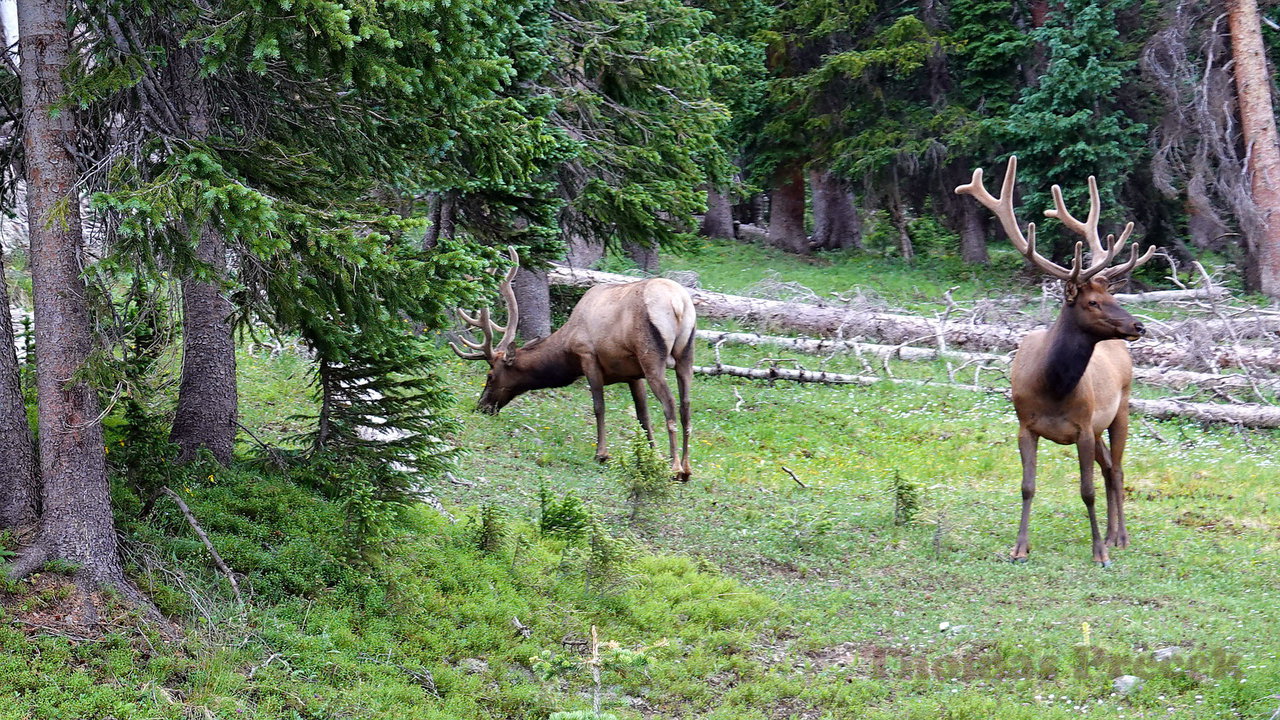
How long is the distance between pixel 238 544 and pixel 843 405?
33.8 ft

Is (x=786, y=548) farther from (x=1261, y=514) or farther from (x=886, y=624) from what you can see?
(x=1261, y=514)

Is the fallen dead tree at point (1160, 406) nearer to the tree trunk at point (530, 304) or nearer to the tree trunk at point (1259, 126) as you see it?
the tree trunk at point (530, 304)

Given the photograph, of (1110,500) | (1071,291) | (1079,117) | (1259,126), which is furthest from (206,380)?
(1259,126)

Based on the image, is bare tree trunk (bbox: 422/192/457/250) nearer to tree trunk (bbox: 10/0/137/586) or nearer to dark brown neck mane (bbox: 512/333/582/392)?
dark brown neck mane (bbox: 512/333/582/392)

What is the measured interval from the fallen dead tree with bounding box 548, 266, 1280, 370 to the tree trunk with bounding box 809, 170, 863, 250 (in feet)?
33.8

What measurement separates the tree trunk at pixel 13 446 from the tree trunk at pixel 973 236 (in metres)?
24.6

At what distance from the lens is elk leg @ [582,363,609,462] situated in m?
13.4

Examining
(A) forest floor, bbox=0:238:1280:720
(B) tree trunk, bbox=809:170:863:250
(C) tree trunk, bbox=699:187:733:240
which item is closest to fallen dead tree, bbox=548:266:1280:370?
(A) forest floor, bbox=0:238:1280:720

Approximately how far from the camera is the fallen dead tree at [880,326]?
16.9m

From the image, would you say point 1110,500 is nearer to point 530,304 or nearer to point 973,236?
point 530,304

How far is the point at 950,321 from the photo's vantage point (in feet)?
64.9

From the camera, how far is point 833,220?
3156cm

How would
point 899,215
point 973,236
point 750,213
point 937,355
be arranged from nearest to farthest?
1. point 937,355
2. point 973,236
3. point 899,215
4. point 750,213

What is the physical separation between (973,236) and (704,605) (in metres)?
21.7
